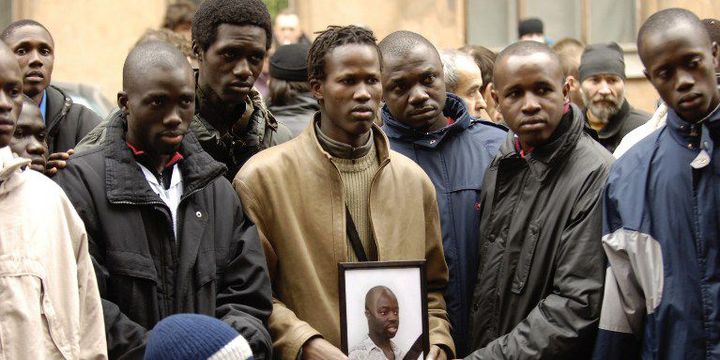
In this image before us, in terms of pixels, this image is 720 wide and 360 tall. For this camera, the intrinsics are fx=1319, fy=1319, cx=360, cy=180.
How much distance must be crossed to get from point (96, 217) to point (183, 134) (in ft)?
1.65

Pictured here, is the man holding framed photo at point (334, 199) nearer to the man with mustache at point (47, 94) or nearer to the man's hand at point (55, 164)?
the man's hand at point (55, 164)

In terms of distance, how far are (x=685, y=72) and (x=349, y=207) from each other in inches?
58.7

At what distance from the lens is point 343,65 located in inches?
223

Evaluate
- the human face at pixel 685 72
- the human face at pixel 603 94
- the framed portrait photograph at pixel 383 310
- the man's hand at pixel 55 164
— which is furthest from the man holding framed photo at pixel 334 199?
the human face at pixel 603 94

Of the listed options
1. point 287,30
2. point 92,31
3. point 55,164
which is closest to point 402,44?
point 55,164

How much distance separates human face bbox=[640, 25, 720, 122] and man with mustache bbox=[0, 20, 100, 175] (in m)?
2.69

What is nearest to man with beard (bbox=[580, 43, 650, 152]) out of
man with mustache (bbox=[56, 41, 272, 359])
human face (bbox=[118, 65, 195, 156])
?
man with mustache (bbox=[56, 41, 272, 359])

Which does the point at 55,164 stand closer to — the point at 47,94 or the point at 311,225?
the point at 311,225

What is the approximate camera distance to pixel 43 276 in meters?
4.53

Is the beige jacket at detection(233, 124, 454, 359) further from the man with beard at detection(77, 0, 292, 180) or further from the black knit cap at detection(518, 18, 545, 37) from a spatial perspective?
the black knit cap at detection(518, 18, 545, 37)

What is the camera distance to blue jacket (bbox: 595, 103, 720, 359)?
16.7ft

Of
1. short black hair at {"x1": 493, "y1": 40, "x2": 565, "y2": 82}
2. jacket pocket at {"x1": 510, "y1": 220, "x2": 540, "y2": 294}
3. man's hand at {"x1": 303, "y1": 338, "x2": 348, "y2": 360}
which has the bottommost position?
man's hand at {"x1": 303, "y1": 338, "x2": 348, "y2": 360}

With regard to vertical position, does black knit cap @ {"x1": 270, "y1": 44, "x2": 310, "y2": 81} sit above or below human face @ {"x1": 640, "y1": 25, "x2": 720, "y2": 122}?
above

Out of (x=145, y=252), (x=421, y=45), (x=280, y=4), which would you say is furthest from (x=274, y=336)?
(x=280, y=4)
